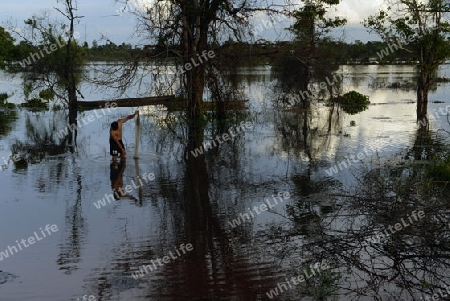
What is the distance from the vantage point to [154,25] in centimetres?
2162

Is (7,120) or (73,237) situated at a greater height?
(7,120)

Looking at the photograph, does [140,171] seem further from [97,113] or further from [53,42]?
[53,42]

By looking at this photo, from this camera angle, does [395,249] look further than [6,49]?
No

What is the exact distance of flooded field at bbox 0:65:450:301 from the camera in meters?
6.79

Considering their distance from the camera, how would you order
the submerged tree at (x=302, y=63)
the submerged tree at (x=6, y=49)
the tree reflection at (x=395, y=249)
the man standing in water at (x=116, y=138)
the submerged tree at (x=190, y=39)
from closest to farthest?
the tree reflection at (x=395, y=249) → the man standing in water at (x=116, y=138) → the submerged tree at (x=190, y=39) → the submerged tree at (x=302, y=63) → the submerged tree at (x=6, y=49)

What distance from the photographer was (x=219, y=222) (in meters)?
9.97

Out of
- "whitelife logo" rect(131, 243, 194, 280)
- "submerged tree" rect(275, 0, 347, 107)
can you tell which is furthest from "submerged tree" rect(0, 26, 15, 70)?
"whitelife logo" rect(131, 243, 194, 280)

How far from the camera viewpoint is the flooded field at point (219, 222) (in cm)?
679

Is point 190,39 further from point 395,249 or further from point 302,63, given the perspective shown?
point 395,249

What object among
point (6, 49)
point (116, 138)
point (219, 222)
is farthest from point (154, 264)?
point (6, 49)

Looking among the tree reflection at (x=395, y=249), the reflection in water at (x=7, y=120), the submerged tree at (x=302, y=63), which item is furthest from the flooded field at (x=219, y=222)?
the submerged tree at (x=302, y=63)

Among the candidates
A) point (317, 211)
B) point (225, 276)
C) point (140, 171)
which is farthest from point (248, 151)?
point (225, 276)

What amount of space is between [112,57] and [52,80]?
15601 millimetres

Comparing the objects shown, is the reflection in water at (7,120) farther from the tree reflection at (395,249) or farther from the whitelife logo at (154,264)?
the tree reflection at (395,249)
